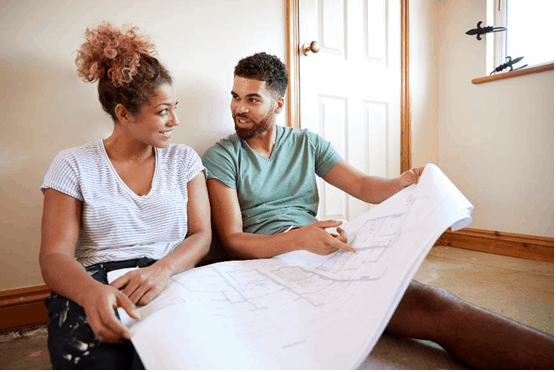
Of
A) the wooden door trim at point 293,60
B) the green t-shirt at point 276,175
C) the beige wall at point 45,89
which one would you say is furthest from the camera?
the wooden door trim at point 293,60

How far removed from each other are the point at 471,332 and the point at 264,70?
93cm

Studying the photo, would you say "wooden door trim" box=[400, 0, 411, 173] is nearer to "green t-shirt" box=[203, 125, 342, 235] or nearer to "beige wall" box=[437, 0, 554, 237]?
"beige wall" box=[437, 0, 554, 237]

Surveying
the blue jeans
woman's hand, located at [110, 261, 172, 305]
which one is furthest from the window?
the blue jeans

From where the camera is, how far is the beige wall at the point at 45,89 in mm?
1041

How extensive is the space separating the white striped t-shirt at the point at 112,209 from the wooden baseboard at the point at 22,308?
37 centimetres

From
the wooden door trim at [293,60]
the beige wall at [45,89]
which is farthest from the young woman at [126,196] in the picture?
the wooden door trim at [293,60]

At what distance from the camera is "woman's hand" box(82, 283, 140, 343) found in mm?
588

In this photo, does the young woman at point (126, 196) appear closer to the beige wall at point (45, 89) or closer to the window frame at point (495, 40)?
the beige wall at point (45, 89)

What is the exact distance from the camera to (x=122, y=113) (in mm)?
919

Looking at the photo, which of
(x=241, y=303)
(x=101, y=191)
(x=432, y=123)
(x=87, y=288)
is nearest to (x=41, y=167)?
(x=101, y=191)

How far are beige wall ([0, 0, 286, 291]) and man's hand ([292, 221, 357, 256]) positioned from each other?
0.62 meters

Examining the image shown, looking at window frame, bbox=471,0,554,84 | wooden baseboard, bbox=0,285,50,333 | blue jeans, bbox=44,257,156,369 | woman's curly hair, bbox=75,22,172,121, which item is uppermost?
window frame, bbox=471,0,554,84

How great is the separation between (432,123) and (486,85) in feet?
1.07

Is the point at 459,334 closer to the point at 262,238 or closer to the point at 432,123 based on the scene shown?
the point at 262,238
